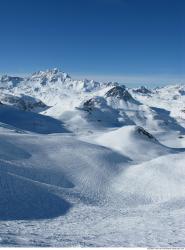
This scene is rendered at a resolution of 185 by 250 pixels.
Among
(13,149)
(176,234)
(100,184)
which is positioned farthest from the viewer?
(13,149)

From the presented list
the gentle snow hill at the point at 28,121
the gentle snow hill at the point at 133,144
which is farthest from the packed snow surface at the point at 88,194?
the gentle snow hill at the point at 28,121

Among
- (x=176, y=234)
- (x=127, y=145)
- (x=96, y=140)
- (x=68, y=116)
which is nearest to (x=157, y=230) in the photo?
(x=176, y=234)

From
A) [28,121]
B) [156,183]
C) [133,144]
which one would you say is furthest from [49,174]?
[28,121]

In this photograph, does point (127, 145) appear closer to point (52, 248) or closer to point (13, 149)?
point (13, 149)

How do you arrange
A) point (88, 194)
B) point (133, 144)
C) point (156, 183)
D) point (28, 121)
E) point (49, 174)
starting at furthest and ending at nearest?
point (28, 121), point (133, 144), point (156, 183), point (49, 174), point (88, 194)

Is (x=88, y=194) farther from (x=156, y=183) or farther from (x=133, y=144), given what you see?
(x=133, y=144)

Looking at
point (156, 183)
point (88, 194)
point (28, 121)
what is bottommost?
point (88, 194)

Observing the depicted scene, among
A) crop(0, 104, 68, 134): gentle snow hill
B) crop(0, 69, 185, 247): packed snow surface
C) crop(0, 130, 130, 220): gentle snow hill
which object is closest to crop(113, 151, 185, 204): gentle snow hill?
crop(0, 69, 185, 247): packed snow surface

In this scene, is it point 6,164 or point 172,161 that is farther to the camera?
point 172,161

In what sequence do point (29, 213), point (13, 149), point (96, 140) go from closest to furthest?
point (29, 213) → point (13, 149) → point (96, 140)
